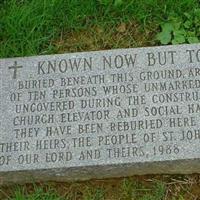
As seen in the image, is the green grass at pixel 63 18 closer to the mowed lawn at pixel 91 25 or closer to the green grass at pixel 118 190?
the mowed lawn at pixel 91 25

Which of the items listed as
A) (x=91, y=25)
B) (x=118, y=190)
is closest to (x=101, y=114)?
(x=118, y=190)

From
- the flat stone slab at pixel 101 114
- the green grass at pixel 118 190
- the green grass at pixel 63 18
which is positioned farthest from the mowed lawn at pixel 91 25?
the green grass at pixel 118 190

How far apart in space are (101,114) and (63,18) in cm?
98

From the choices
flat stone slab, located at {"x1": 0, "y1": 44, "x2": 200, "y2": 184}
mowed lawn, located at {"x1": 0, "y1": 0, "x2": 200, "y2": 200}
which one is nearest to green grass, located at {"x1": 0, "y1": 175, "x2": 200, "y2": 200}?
flat stone slab, located at {"x1": 0, "y1": 44, "x2": 200, "y2": 184}

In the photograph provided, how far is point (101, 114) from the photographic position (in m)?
3.65

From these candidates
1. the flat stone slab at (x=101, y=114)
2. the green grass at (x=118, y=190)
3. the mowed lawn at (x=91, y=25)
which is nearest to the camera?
the flat stone slab at (x=101, y=114)

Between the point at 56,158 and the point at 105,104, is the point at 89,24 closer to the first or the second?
the point at 105,104

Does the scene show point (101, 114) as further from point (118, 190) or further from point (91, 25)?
point (91, 25)

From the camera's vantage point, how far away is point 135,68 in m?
3.77

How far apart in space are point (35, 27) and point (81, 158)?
1.19 metres

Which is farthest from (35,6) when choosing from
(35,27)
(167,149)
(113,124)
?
(167,149)

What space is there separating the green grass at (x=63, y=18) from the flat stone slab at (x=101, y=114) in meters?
0.36

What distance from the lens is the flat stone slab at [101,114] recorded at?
140 inches

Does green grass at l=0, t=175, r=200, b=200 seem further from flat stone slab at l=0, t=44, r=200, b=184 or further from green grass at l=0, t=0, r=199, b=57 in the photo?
green grass at l=0, t=0, r=199, b=57
